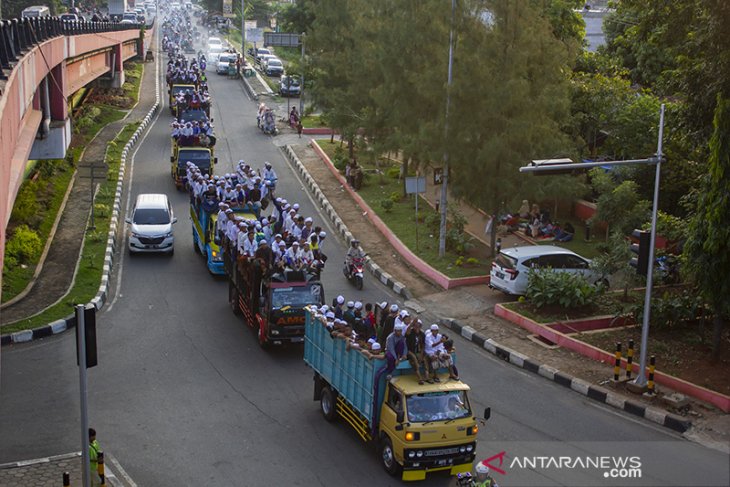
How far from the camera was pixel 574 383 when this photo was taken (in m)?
18.8

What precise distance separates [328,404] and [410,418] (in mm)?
3041

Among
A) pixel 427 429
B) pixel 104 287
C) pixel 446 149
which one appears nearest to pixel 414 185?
pixel 446 149

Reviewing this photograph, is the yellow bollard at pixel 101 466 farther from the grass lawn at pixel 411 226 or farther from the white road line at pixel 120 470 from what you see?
the grass lawn at pixel 411 226

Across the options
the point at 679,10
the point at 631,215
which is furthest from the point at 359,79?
the point at 679,10

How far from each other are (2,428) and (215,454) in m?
4.04

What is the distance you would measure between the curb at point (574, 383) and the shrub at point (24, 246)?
1217 cm

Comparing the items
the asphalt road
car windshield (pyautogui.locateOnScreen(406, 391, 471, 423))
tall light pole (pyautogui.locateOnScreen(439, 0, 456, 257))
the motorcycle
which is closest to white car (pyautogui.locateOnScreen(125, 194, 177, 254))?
the asphalt road

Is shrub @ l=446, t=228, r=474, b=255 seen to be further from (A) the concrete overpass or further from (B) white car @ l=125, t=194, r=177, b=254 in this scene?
(A) the concrete overpass

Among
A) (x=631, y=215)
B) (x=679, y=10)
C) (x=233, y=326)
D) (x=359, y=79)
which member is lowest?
(x=233, y=326)

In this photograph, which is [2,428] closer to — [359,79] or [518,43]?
[518,43]

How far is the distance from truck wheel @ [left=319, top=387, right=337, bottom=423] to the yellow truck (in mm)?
925

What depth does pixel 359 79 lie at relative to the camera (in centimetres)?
3525

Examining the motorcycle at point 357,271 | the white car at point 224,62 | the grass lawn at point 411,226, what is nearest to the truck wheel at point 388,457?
the motorcycle at point 357,271

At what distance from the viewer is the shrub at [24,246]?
25.8 meters
